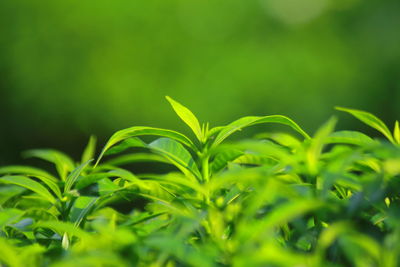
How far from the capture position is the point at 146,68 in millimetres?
7305

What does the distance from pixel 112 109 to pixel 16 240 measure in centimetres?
641

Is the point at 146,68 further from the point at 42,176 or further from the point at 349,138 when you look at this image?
the point at 349,138

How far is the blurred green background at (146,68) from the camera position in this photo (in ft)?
23.4

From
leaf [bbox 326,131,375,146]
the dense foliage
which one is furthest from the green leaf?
leaf [bbox 326,131,375,146]

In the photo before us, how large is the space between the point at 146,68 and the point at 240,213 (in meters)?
6.79

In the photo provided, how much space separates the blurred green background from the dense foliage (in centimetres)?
615

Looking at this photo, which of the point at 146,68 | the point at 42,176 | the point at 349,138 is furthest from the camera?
the point at 146,68

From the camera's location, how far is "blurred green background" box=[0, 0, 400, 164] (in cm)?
712

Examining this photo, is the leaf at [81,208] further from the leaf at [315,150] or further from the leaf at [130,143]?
the leaf at [315,150]

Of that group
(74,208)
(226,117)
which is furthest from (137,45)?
(74,208)

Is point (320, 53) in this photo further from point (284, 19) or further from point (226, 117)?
point (226, 117)

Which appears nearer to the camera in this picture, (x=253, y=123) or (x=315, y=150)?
(x=315, y=150)

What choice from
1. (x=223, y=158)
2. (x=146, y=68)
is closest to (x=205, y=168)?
(x=223, y=158)

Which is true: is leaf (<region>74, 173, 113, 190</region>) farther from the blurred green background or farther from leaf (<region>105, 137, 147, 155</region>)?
the blurred green background
